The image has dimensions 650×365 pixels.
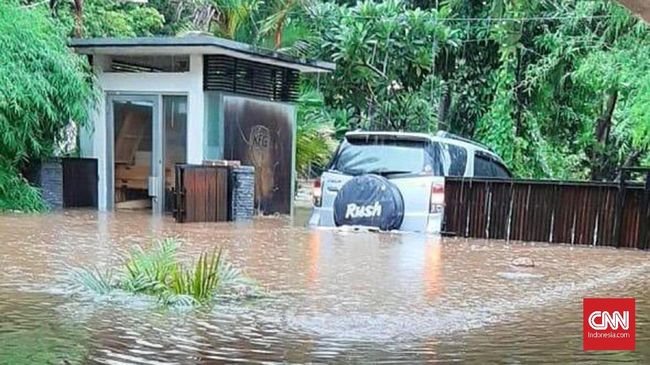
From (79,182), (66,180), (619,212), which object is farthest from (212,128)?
(619,212)

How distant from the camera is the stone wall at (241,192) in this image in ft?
40.8

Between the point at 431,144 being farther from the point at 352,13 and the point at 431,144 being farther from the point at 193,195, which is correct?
the point at 352,13

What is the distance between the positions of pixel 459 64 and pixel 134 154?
844 centimetres

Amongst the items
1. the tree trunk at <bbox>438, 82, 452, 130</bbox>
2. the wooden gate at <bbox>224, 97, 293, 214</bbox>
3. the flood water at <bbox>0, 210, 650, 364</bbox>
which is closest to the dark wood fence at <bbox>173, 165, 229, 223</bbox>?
the wooden gate at <bbox>224, 97, 293, 214</bbox>

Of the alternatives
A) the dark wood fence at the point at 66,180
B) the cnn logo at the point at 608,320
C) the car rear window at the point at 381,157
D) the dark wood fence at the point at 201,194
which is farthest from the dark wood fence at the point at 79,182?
the cnn logo at the point at 608,320

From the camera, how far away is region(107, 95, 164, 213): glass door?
545 inches

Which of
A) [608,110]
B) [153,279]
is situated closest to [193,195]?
[153,279]

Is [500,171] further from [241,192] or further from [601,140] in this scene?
[601,140]

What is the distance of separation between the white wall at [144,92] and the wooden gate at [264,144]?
0.50 metres

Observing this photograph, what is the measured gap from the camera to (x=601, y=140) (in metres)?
20.1

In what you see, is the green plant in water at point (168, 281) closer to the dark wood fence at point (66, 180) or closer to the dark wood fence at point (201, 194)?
the dark wood fence at point (201, 194)

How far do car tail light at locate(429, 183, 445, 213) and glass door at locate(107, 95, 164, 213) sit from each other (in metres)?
5.34

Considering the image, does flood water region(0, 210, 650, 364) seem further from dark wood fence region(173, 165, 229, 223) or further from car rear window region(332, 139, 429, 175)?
dark wood fence region(173, 165, 229, 223)

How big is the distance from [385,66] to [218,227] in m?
8.14
